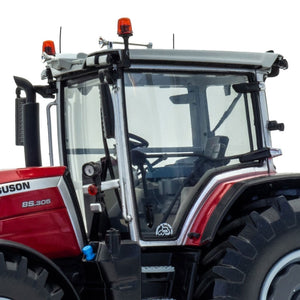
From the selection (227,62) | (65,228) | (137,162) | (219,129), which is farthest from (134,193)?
(227,62)

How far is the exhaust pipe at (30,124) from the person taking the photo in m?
5.58

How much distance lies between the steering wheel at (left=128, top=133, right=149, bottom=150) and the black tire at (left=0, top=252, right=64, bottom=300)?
1.13 m

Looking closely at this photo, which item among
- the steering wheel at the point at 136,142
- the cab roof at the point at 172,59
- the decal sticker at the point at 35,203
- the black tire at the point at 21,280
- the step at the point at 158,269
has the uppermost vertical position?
the cab roof at the point at 172,59

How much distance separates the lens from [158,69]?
525cm

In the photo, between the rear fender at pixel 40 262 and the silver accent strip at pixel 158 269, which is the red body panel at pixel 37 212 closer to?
the rear fender at pixel 40 262

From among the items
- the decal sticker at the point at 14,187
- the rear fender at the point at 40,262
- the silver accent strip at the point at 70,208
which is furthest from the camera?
the silver accent strip at the point at 70,208

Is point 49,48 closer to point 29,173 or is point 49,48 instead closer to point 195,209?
point 29,173

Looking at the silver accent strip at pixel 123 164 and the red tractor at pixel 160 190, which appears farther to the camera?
the silver accent strip at pixel 123 164

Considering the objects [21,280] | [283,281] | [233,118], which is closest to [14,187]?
[21,280]

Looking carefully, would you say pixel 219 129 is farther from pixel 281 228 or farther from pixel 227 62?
pixel 281 228

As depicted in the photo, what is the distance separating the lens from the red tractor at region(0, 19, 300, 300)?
16.3ft

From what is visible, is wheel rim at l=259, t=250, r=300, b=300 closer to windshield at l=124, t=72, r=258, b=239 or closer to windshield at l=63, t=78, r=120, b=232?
windshield at l=124, t=72, r=258, b=239

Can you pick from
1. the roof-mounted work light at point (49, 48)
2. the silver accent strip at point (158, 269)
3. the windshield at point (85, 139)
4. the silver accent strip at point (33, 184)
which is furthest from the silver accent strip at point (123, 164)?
the roof-mounted work light at point (49, 48)

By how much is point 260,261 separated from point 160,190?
0.91 m
